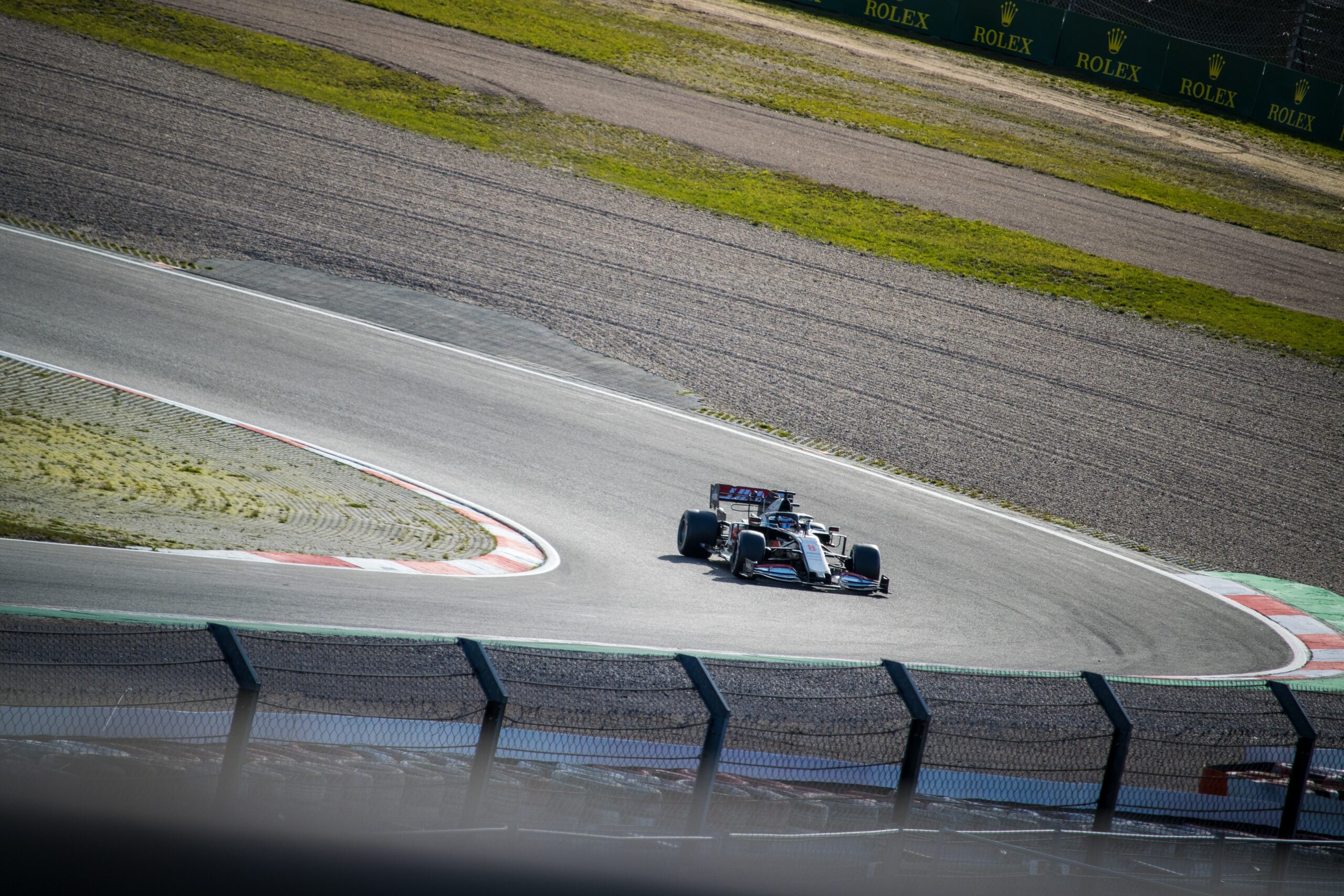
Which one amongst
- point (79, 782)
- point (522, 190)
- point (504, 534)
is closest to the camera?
point (79, 782)

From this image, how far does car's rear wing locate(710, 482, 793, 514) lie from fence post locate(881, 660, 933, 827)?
745 cm

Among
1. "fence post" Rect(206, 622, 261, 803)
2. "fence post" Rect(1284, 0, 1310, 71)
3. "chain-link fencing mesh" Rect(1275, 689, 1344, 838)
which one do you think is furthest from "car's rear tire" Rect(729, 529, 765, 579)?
"fence post" Rect(1284, 0, 1310, 71)

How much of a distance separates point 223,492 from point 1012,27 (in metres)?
36.2

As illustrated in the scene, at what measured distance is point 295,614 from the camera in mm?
7742

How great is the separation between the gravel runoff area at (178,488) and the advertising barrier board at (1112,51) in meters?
34.8

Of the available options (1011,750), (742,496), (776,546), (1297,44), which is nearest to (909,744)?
(1011,750)

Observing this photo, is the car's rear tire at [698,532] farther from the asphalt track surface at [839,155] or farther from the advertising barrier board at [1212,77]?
the advertising barrier board at [1212,77]

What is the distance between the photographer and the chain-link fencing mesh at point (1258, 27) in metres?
41.1

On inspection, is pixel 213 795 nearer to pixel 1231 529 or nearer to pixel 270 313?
pixel 270 313

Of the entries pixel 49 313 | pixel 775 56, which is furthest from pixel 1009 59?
pixel 49 313

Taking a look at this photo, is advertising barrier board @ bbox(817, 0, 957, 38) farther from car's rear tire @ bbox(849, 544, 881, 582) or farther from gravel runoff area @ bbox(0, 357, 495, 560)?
gravel runoff area @ bbox(0, 357, 495, 560)

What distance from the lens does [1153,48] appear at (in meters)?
39.1

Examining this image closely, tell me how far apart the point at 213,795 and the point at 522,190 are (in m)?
22.0

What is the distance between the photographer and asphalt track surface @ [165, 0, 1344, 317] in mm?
28438
